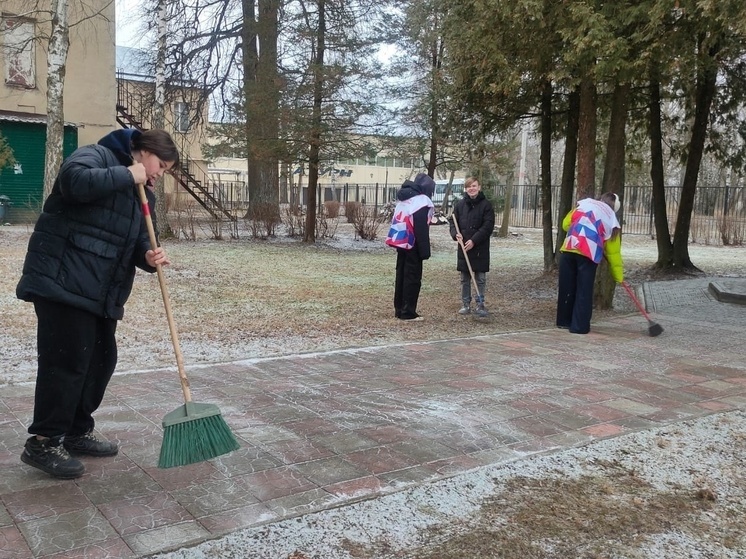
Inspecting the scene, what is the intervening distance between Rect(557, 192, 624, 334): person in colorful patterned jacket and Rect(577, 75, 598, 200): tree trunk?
1.45 metres

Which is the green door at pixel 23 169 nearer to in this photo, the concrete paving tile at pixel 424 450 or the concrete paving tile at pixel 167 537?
the concrete paving tile at pixel 424 450

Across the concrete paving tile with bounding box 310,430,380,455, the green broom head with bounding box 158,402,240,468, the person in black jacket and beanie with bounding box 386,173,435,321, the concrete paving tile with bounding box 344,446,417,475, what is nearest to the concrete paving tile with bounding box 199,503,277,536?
the green broom head with bounding box 158,402,240,468

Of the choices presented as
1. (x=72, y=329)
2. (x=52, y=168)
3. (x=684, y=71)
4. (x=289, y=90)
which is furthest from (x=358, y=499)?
(x=289, y=90)

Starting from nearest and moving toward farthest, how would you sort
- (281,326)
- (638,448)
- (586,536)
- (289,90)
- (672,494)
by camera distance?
(586,536), (672,494), (638,448), (281,326), (289,90)

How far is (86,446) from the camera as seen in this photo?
3.80m

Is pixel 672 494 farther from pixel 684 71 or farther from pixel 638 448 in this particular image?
pixel 684 71

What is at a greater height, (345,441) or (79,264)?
(79,264)

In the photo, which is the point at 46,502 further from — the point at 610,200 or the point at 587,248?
the point at 610,200

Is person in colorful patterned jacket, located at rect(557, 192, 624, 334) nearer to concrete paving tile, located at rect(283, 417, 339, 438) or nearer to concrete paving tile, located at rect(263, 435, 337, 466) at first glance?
concrete paving tile, located at rect(283, 417, 339, 438)

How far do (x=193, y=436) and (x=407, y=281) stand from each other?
5.37 m

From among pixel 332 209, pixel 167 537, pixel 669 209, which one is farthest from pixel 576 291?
pixel 669 209

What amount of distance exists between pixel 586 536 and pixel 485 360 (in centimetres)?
330

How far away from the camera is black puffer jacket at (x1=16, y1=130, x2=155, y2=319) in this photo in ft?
10.8

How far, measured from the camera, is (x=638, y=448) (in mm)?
4324
